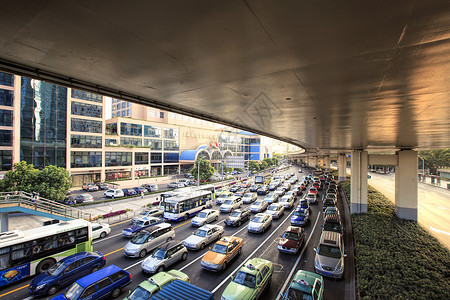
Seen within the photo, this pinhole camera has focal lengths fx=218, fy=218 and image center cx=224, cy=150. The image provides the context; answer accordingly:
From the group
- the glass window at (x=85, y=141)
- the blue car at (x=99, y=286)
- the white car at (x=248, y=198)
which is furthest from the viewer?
the glass window at (x=85, y=141)

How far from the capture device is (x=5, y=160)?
31078mm

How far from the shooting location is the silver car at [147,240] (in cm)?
1337

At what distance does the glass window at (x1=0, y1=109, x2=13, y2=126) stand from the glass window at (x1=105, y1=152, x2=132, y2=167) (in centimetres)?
1529

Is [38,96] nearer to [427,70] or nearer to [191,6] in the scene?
[191,6]

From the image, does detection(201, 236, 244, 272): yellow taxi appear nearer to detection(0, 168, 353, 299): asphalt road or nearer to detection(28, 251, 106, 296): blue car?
detection(0, 168, 353, 299): asphalt road

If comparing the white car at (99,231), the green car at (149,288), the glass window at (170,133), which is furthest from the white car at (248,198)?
the glass window at (170,133)

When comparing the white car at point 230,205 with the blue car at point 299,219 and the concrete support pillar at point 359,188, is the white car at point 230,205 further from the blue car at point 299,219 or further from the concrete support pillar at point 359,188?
the concrete support pillar at point 359,188

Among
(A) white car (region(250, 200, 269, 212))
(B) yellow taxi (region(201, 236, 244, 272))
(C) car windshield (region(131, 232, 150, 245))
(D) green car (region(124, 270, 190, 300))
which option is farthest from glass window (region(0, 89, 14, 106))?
(B) yellow taxi (region(201, 236, 244, 272))

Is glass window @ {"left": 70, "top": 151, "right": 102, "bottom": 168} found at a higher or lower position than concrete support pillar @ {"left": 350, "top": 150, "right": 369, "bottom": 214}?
higher

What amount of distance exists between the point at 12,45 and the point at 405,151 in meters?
28.6

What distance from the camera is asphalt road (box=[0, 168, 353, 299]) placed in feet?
33.8

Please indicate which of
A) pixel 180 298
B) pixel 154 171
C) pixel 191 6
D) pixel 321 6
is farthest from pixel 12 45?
pixel 154 171

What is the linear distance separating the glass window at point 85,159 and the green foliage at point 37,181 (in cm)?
1755

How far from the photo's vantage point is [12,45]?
12.9 ft
